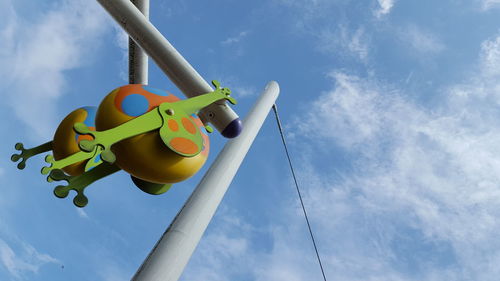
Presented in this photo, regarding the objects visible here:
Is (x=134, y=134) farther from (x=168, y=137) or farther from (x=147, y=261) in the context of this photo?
(x=147, y=261)

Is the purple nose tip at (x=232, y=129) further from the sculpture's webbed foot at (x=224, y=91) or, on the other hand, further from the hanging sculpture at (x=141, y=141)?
the hanging sculpture at (x=141, y=141)

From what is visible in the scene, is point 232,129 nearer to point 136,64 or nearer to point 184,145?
point 184,145

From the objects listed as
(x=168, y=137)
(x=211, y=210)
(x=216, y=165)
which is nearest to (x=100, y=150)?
(x=168, y=137)

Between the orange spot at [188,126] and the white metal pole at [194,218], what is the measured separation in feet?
2.00

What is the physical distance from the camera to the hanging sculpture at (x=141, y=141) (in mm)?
2934

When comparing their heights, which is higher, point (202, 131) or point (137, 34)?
point (137, 34)

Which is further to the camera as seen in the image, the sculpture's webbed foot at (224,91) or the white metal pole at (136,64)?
the white metal pole at (136,64)

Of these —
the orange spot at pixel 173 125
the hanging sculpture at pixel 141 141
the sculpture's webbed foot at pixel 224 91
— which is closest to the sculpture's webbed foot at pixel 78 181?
the hanging sculpture at pixel 141 141

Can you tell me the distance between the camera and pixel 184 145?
3105 millimetres

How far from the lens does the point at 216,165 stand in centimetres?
399

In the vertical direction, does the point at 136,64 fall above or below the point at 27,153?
above

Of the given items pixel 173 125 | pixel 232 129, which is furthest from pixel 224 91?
pixel 173 125

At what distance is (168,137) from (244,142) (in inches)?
55.8

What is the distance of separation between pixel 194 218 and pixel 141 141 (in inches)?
29.7
